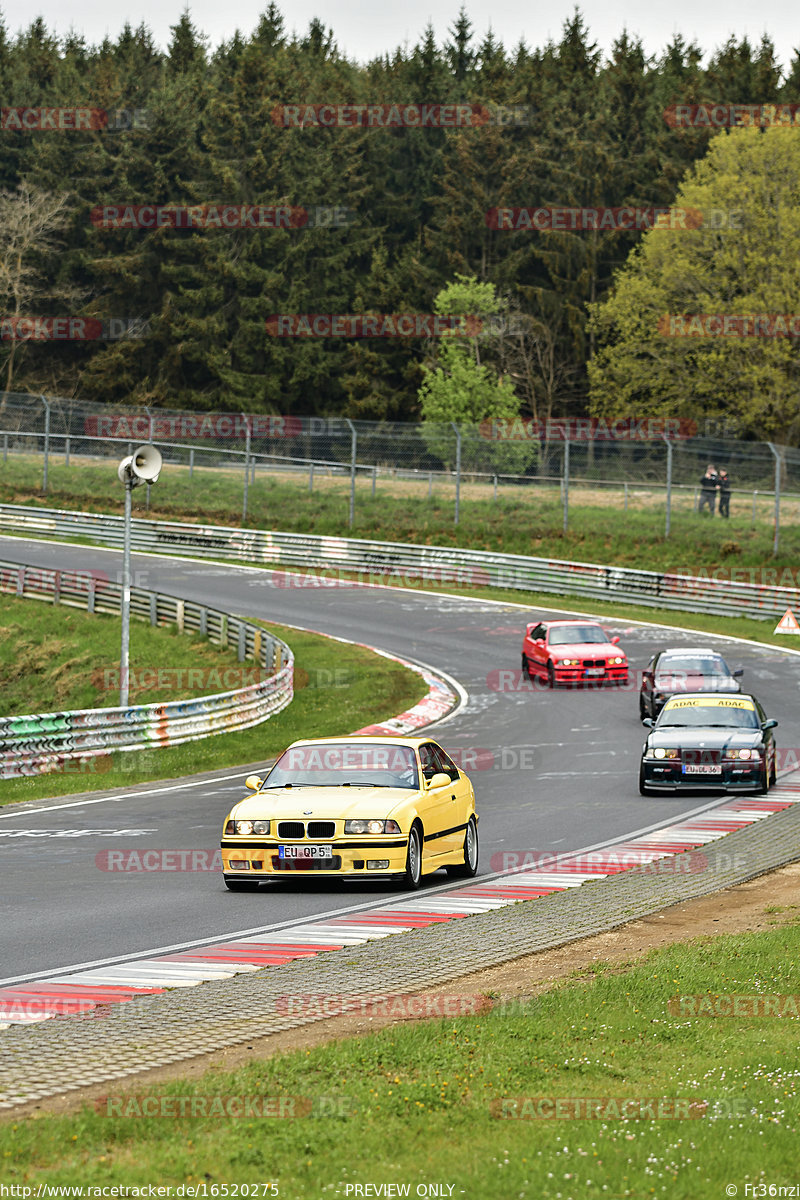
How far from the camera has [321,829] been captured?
12492 millimetres

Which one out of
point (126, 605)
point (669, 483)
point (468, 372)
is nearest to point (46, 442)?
point (669, 483)

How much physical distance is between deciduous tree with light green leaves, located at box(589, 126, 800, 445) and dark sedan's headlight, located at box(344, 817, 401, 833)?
180 feet

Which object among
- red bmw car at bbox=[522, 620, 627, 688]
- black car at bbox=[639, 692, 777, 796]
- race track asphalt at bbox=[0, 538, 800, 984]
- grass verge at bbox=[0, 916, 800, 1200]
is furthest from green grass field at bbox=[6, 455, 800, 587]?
grass verge at bbox=[0, 916, 800, 1200]

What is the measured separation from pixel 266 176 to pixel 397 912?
82.7 meters

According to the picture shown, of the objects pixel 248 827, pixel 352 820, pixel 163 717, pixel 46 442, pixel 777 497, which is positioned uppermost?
pixel 46 442

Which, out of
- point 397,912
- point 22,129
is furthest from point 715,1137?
point 22,129

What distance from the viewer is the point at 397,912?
11797mm

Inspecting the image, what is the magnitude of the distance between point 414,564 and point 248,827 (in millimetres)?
36816

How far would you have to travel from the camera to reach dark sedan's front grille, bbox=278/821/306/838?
12.5 metres

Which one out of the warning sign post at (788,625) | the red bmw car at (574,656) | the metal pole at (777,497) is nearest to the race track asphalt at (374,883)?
the red bmw car at (574,656)

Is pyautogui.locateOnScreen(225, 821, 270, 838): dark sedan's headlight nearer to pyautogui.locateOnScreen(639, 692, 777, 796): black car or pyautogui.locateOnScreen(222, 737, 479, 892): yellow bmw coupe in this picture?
pyautogui.locateOnScreen(222, 737, 479, 892): yellow bmw coupe

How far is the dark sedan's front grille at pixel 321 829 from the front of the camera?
490 inches

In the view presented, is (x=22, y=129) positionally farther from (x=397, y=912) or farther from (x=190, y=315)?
(x=397, y=912)

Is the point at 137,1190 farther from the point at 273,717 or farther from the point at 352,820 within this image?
the point at 273,717
